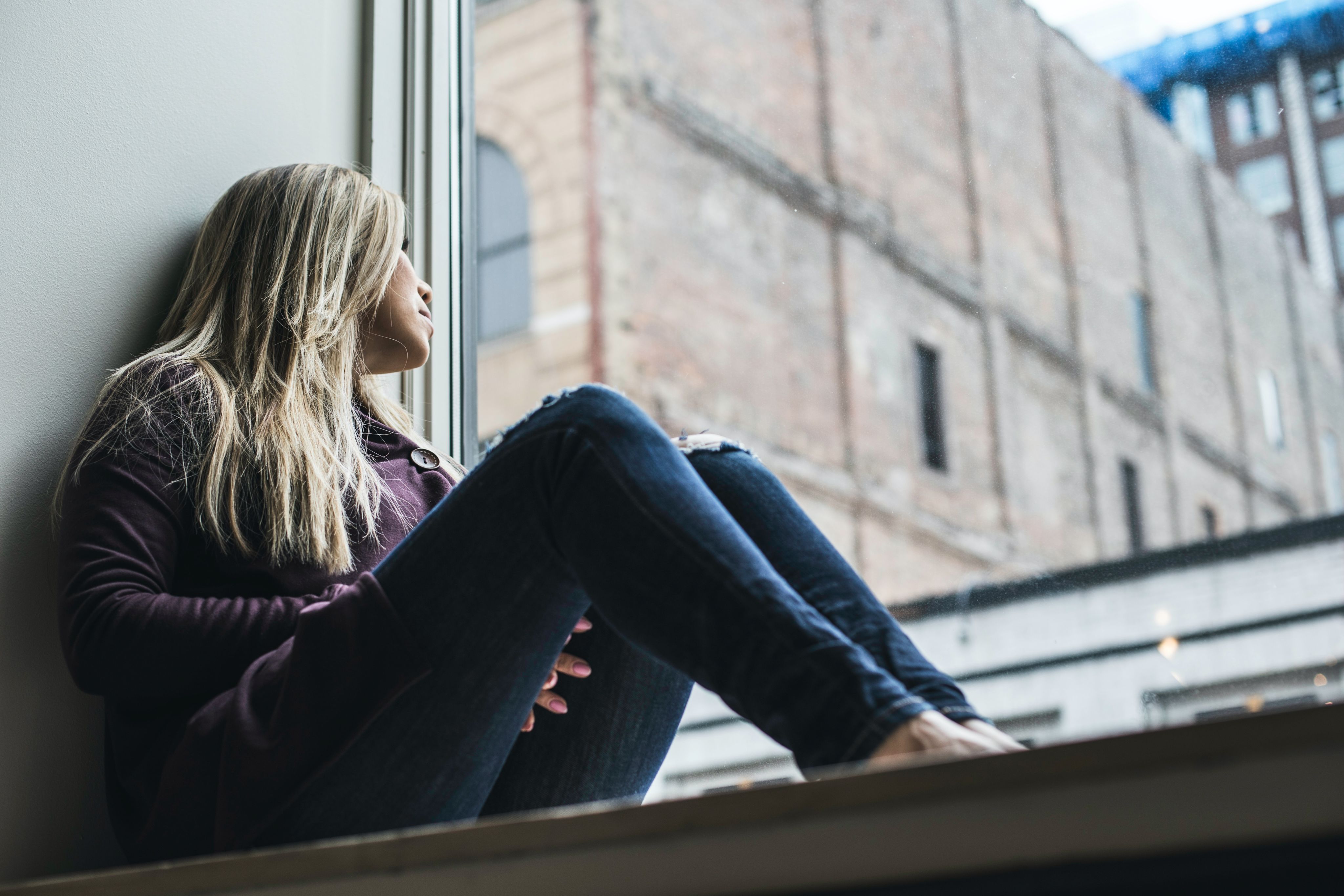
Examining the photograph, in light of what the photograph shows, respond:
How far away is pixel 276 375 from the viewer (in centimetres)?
101

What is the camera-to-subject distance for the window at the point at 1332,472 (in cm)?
752

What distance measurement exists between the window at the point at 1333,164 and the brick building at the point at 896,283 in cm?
418

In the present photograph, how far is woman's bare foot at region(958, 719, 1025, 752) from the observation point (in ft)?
2.02

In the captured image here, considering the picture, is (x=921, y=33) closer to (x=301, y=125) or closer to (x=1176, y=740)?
(x=301, y=125)

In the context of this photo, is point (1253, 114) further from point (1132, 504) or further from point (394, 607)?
point (1132, 504)

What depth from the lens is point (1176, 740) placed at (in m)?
0.42

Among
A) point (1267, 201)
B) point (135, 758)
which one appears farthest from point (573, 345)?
point (135, 758)

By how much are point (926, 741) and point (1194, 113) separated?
203 centimetres

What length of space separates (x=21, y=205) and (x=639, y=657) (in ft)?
2.16

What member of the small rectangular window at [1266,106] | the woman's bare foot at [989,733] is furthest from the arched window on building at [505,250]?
the woman's bare foot at [989,733]

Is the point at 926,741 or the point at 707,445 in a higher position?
the point at 707,445

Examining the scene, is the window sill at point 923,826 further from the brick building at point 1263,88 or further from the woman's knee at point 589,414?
the brick building at point 1263,88

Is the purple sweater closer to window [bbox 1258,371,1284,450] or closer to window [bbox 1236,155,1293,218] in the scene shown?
window [bbox 1236,155,1293,218]

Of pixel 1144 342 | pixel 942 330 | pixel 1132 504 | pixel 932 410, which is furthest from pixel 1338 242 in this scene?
pixel 1144 342
